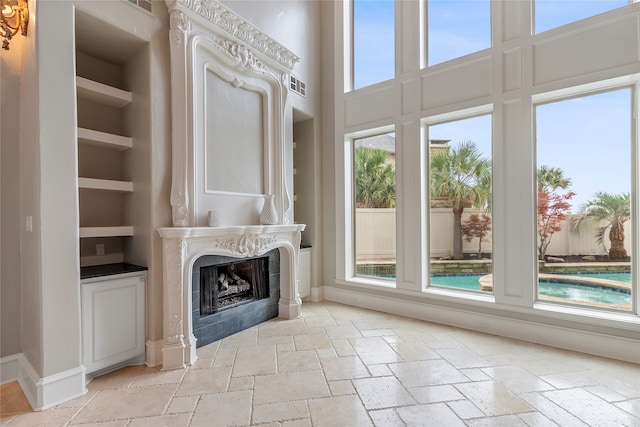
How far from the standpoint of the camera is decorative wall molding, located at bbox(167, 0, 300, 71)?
3.07 meters

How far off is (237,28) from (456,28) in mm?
2651

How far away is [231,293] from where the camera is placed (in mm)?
3678

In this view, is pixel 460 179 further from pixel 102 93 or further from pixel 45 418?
pixel 45 418

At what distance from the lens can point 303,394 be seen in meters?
2.35

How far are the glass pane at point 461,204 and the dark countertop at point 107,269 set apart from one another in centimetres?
342

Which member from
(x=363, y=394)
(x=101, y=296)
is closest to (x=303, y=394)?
(x=363, y=394)

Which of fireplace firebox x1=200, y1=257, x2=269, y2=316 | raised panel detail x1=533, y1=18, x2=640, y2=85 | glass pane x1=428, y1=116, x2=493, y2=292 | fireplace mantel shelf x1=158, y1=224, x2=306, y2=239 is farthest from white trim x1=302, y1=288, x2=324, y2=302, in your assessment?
raised panel detail x1=533, y1=18, x2=640, y2=85

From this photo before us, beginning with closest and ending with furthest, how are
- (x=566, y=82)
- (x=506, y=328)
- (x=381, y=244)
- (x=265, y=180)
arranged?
1. (x=566, y=82)
2. (x=506, y=328)
3. (x=265, y=180)
4. (x=381, y=244)

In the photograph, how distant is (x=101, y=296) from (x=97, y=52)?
2230mm

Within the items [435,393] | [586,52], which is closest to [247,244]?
[435,393]

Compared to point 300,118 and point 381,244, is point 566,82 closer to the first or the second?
point 381,244

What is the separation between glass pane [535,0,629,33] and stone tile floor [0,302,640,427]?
3298 millimetres

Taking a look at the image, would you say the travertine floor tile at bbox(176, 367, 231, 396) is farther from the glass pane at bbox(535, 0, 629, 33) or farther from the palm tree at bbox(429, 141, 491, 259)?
the glass pane at bbox(535, 0, 629, 33)

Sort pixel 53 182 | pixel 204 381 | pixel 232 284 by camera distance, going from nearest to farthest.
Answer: pixel 53 182 < pixel 204 381 < pixel 232 284
